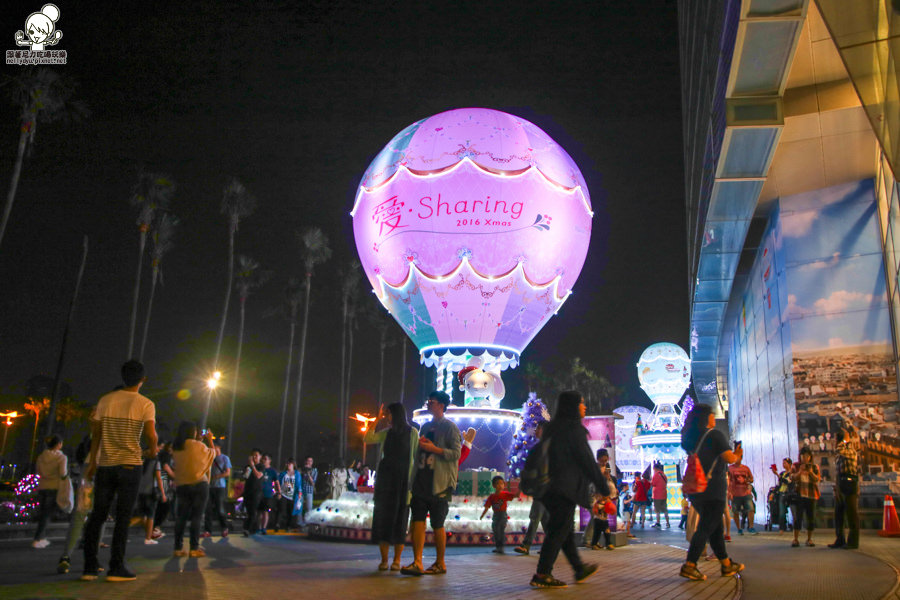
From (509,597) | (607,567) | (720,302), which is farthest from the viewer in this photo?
(720,302)

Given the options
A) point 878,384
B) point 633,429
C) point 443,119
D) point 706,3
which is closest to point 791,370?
point 878,384

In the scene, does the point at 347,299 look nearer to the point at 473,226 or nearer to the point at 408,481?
the point at 473,226

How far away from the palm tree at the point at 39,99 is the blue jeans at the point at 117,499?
22865 mm

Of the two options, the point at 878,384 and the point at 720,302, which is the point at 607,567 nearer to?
the point at 878,384

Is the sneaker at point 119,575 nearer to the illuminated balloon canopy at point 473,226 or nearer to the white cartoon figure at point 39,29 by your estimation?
the illuminated balloon canopy at point 473,226

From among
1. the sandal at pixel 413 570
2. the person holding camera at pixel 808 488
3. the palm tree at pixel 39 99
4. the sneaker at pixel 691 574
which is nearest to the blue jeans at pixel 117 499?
the sandal at pixel 413 570

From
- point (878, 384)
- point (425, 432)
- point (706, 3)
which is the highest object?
point (706, 3)

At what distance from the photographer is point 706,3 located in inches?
856

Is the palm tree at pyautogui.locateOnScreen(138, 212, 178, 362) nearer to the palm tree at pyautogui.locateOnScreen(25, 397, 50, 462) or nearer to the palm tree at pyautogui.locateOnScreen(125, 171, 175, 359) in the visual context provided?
the palm tree at pyautogui.locateOnScreen(125, 171, 175, 359)

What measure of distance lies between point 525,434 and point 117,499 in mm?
16168

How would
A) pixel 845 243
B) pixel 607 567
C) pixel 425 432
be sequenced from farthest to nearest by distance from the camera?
1. pixel 845 243
2. pixel 607 567
3. pixel 425 432

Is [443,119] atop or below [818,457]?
atop

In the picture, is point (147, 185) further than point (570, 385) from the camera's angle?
No

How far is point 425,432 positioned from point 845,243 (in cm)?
1560
